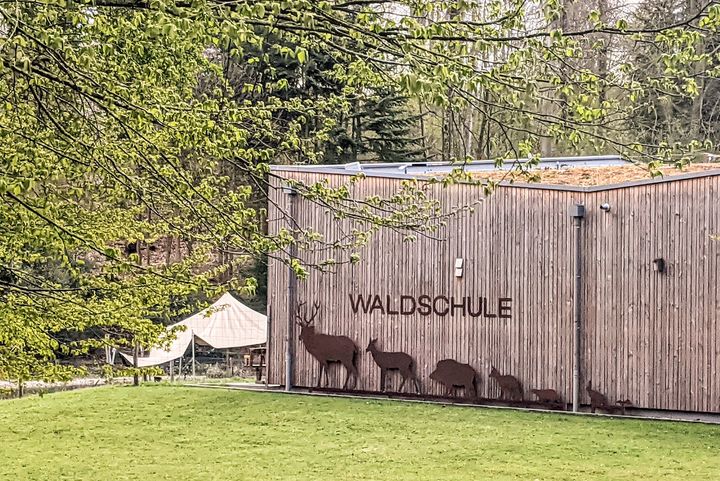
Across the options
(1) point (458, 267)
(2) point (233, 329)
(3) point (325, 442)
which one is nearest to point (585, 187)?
(1) point (458, 267)

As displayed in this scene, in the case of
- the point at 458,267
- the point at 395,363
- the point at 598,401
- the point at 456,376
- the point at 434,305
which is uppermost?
the point at 458,267

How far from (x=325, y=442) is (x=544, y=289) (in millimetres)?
4548

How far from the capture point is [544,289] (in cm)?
1477

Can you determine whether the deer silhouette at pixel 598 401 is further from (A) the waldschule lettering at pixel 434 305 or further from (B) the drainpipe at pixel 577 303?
(A) the waldschule lettering at pixel 434 305

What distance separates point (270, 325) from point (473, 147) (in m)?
14.0

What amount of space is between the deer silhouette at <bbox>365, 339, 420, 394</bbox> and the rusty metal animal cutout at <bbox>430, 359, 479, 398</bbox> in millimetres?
428

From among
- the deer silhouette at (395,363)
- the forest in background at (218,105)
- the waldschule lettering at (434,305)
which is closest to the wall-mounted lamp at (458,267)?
the waldschule lettering at (434,305)

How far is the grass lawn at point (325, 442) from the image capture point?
10000 mm

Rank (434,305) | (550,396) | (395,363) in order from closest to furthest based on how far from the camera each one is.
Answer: (550,396) < (434,305) < (395,363)

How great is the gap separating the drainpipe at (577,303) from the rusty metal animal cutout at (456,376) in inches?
63.0

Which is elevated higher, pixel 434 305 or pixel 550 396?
pixel 434 305

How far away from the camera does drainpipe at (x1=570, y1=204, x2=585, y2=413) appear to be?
14367 mm

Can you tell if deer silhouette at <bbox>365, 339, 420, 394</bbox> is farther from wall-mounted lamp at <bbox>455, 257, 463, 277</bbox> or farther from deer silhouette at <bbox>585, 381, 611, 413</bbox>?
deer silhouette at <bbox>585, 381, 611, 413</bbox>

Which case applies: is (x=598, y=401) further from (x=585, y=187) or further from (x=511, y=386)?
(x=585, y=187)
